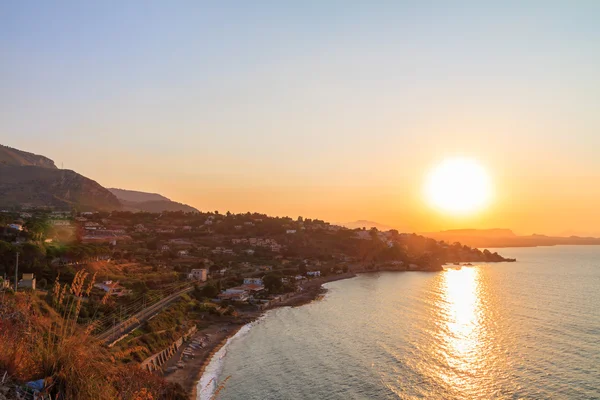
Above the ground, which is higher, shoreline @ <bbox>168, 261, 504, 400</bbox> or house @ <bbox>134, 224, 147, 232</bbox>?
house @ <bbox>134, 224, 147, 232</bbox>

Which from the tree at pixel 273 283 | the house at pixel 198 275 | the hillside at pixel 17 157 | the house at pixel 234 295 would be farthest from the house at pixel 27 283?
the hillside at pixel 17 157

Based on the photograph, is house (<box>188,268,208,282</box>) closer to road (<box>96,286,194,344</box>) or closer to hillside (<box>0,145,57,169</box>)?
road (<box>96,286,194,344</box>)

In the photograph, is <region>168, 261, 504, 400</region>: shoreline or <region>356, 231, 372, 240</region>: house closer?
<region>168, 261, 504, 400</region>: shoreline

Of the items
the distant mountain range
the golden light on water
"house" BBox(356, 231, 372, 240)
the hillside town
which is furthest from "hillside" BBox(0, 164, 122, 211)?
the golden light on water

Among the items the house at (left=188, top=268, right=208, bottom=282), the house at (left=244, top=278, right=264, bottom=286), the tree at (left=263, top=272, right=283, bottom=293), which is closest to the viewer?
the house at (left=188, top=268, right=208, bottom=282)

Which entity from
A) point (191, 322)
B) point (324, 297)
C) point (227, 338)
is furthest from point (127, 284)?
point (324, 297)

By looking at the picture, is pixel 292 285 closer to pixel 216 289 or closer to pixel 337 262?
pixel 216 289

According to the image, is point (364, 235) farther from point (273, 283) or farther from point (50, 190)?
point (50, 190)
